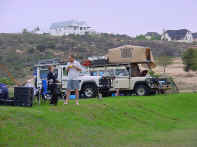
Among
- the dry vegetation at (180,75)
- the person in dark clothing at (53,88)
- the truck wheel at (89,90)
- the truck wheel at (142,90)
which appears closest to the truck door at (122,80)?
the truck wheel at (142,90)

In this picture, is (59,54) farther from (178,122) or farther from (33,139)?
(33,139)

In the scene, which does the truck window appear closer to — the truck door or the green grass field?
the truck door

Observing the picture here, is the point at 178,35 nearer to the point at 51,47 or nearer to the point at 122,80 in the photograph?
the point at 51,47

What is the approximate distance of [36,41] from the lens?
63.0 metres

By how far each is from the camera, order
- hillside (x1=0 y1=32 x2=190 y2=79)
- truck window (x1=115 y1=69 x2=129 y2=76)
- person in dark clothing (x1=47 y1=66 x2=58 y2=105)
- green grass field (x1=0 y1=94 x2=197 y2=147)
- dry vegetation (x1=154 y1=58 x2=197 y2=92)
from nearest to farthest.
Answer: green grass field (x1=0 y1=94 x2=197 y2=147) < person in dark clothing (x1=47 y1=66 x2=58 y2=105) < truck window (x1=115 y1=69 x2=129 y2=76) < dry vegetation (x1=154 y1=58 x2=197 y2=92) < hillside (x1=0 y1=32 x2=190 y2=79)

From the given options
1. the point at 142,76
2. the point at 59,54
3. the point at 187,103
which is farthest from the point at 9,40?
the point at 187,103

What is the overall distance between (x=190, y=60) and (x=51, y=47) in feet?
71.0

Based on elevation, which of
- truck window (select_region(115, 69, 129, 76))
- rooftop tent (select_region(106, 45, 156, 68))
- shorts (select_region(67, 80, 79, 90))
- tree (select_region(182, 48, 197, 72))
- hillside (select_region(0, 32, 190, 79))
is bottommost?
shorts (select_region(67, 80, 79, 90))

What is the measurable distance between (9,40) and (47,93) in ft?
162

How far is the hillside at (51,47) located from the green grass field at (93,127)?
2889cm

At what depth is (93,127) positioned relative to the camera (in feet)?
35.0

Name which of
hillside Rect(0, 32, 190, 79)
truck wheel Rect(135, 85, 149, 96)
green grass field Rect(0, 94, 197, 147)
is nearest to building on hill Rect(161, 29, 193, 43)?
hillside Rect(0, 32, 190, 79)

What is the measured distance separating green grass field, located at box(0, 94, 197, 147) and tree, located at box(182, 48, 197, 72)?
3388 centimetres

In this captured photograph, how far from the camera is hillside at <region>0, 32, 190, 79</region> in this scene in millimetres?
48125
